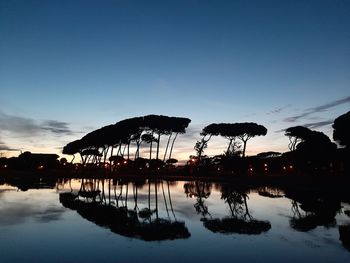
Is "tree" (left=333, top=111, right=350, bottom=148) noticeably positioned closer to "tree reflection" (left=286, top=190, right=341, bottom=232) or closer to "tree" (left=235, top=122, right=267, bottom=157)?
"tree" (left=235, top=122, right=267, bottom=157)

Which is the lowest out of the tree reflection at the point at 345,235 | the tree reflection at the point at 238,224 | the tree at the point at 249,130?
the tree reflection at the point at 345,235

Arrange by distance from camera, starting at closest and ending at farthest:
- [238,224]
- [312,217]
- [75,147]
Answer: [238,224] → [312,217] → [75,147]

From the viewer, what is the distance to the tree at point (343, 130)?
39.9 meters

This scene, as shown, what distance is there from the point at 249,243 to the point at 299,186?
2602cm

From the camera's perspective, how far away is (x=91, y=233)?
10.2 meters

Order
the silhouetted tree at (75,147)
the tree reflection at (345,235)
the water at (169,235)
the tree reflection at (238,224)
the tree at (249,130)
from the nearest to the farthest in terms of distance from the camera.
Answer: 1. the water at (169,235)
2. the tree reflection at (345,235)
3. the tree reflection at (238,224)
4. the tree at (249,130)
5. the silhouetted tree at (75,147)

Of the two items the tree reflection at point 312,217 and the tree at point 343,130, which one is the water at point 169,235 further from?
the tree at point 343,130

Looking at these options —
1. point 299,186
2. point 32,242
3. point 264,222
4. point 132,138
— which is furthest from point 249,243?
point 132,138

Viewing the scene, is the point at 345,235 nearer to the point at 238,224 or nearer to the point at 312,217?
the point at 238,224

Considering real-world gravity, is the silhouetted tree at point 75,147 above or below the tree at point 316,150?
above

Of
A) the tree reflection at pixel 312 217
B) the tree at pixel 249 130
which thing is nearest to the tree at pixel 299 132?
the tree at pixel 249 130

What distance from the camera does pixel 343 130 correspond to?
1597 inches

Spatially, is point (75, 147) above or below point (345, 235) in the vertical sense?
above

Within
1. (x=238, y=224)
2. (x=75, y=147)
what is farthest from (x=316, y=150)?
(x=75, y=147)
